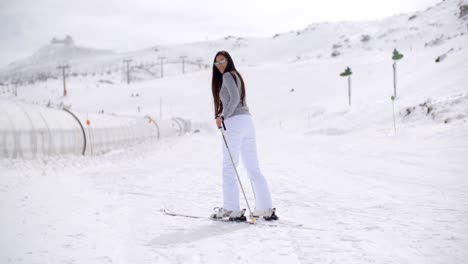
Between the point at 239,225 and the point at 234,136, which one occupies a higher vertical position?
the point at 234,136

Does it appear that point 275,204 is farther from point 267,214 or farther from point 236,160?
point 236,160

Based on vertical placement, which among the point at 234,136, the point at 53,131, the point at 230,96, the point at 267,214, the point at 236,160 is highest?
the point at 230,96

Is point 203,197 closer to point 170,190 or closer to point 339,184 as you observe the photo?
point 170,190

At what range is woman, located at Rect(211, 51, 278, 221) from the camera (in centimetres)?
530

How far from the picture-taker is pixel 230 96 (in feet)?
17.3

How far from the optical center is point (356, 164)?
1202 centimetres

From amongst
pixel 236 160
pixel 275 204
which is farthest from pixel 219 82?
pixel 275 204

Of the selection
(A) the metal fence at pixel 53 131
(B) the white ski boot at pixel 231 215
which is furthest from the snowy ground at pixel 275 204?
(A) the metal fence at pixel 53 131

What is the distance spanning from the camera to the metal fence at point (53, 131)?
12.7 m

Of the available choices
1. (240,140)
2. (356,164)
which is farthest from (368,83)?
(240,140)

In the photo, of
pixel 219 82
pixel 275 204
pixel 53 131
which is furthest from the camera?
pixel 53 131

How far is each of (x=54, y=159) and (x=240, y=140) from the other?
1076cm

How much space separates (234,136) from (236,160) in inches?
14.3

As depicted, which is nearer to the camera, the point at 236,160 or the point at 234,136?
the point at 234,136
